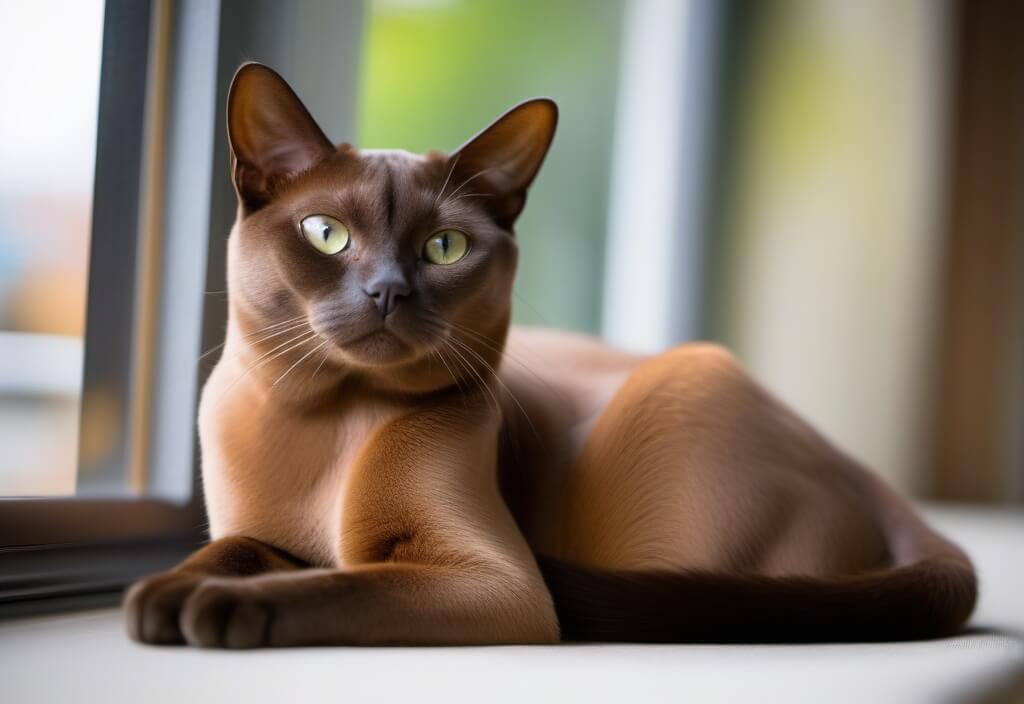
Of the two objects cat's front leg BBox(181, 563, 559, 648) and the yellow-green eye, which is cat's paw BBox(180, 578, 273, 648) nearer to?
cat's front leg BBox(181, 563, 559, 648)

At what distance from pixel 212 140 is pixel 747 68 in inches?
98.7

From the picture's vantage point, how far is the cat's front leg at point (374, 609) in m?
0.74

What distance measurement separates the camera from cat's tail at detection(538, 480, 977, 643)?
947 millimetres

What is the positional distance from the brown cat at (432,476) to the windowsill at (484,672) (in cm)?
4

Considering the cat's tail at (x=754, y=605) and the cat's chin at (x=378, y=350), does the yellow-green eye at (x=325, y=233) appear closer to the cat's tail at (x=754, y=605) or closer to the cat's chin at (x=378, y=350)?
the cat's chin at (x=378, y=350)

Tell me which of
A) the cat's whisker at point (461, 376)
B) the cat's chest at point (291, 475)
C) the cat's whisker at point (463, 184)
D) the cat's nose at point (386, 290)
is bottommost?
the cat's chest at point (291, 475)

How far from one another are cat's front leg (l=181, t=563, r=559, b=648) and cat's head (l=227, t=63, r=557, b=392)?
0.21m

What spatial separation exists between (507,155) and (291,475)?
398 mm

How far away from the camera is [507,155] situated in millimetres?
1036

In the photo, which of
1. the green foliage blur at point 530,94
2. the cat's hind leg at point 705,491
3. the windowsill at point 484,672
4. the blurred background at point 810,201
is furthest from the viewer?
the blurred background at point 810,201

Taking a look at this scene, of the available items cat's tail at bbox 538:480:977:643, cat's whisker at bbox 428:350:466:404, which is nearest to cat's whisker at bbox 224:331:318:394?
cat's whisker at bbox 428:350:466:404

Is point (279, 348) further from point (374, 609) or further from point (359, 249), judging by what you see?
point (374, 609)

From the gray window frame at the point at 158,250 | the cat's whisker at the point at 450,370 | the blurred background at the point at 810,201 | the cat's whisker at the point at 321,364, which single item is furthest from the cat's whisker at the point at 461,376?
the blurred background at the point at 810,201

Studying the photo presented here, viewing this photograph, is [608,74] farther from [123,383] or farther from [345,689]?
[345,689]
